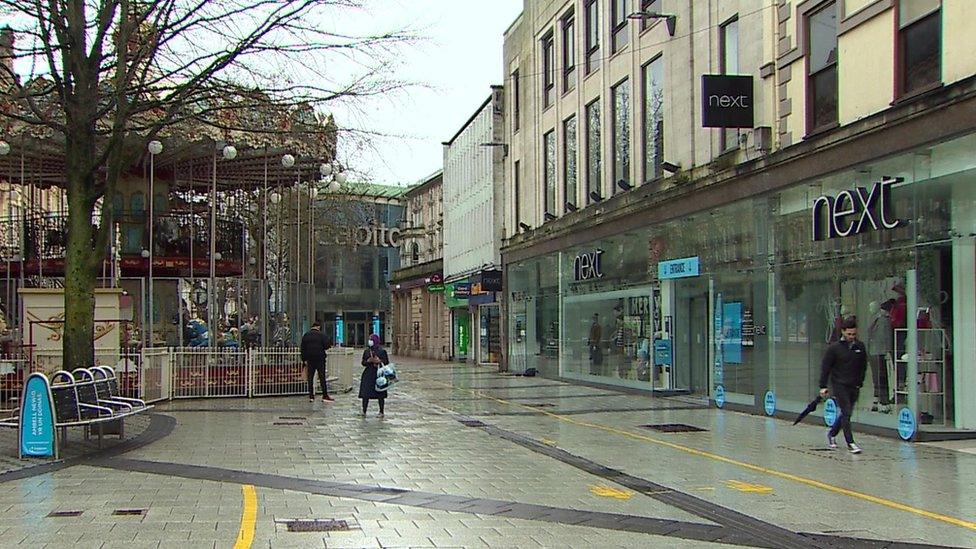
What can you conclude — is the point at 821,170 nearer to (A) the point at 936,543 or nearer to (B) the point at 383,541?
(A) the point at 936,543

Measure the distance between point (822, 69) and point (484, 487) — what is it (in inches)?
387

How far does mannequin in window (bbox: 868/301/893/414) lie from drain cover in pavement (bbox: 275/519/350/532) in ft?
31.4

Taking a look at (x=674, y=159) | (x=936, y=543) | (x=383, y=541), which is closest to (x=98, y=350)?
(x=674, y=159)

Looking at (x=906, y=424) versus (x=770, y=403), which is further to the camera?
(x=770, y=403)

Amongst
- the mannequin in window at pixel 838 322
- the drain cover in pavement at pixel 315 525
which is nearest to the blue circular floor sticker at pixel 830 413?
the mannequin in window at pixel 838 322

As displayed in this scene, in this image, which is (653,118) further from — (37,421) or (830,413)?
(37,421)

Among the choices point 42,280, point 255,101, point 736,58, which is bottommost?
point 42,280

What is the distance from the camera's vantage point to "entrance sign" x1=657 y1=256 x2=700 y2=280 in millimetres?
21016

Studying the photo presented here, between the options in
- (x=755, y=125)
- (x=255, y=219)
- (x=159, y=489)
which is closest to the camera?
(x=159, y=489)

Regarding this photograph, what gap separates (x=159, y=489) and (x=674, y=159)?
1477cm

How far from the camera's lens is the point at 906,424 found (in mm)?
13938

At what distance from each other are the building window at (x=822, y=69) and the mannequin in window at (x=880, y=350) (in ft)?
9.98

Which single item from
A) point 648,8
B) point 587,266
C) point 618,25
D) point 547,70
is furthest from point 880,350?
point 547,70

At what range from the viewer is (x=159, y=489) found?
10000 mm
